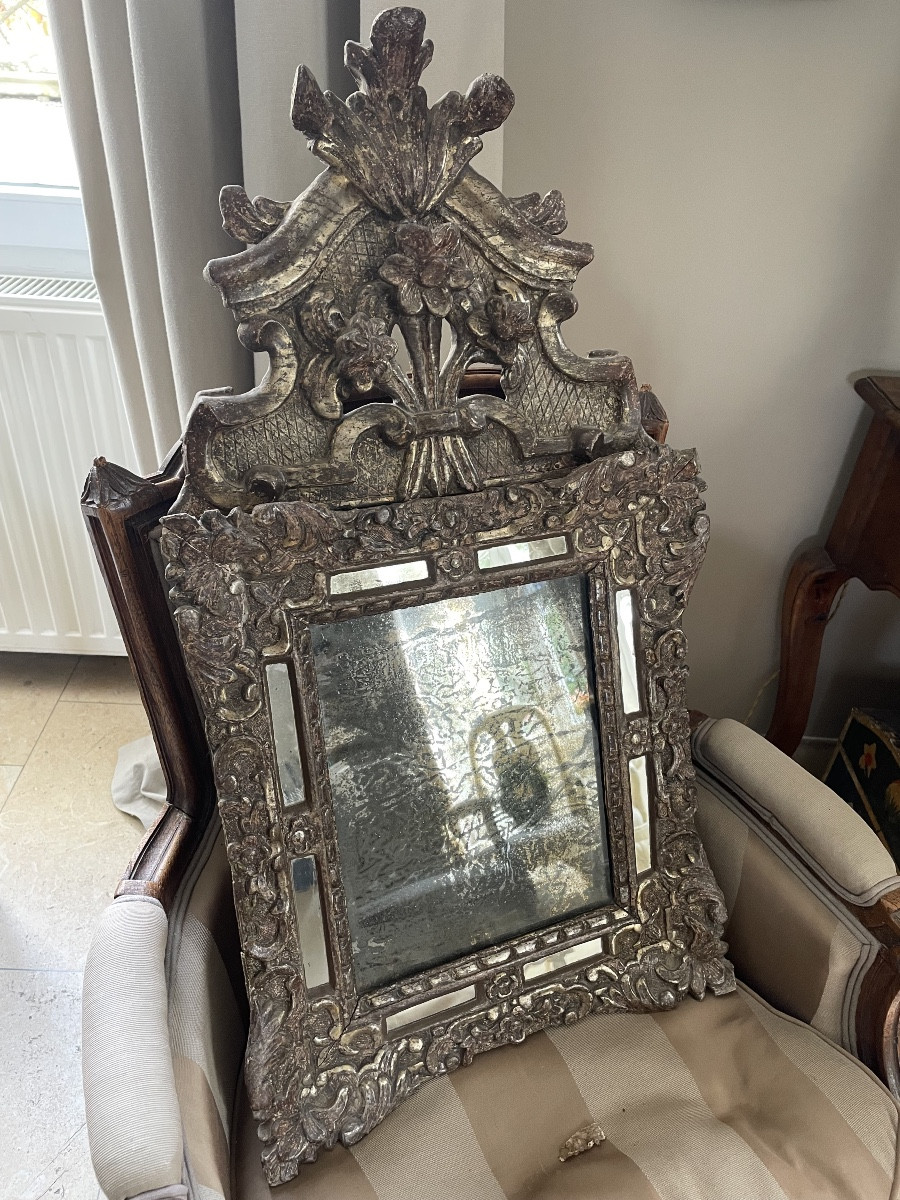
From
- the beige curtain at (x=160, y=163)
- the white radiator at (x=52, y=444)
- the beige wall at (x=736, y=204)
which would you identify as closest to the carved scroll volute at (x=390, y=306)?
the beige curtain at (x=160, y=163)

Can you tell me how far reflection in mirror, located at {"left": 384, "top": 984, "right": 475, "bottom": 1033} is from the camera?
0.85 meters

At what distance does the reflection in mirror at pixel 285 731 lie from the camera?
78 centimetres

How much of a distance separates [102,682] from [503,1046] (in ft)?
4.63

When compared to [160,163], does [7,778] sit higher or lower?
lower

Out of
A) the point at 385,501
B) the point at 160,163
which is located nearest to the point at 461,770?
the point at 385,501

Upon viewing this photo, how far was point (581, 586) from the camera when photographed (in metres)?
0.89

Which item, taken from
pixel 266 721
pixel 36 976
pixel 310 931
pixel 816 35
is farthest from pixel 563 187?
pixel 36 976

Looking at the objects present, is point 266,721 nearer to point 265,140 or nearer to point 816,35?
point 265,140

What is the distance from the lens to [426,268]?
2.44 feet

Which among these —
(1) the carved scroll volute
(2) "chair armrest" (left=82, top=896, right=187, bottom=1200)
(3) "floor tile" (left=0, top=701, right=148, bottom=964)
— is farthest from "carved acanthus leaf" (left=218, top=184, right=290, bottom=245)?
(3) "floor tile" (left=0, top=701, right=148, bottom=964)

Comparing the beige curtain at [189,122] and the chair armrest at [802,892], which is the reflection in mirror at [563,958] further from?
the beige curtain at [189,122]

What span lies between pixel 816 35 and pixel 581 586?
2.62 feet

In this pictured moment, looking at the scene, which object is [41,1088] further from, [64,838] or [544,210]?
[544,210]

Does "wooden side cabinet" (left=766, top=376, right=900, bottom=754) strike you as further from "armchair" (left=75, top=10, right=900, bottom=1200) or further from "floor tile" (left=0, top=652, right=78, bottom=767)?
"floor tile" (left=0, top=652, right=78, bottom=767)
